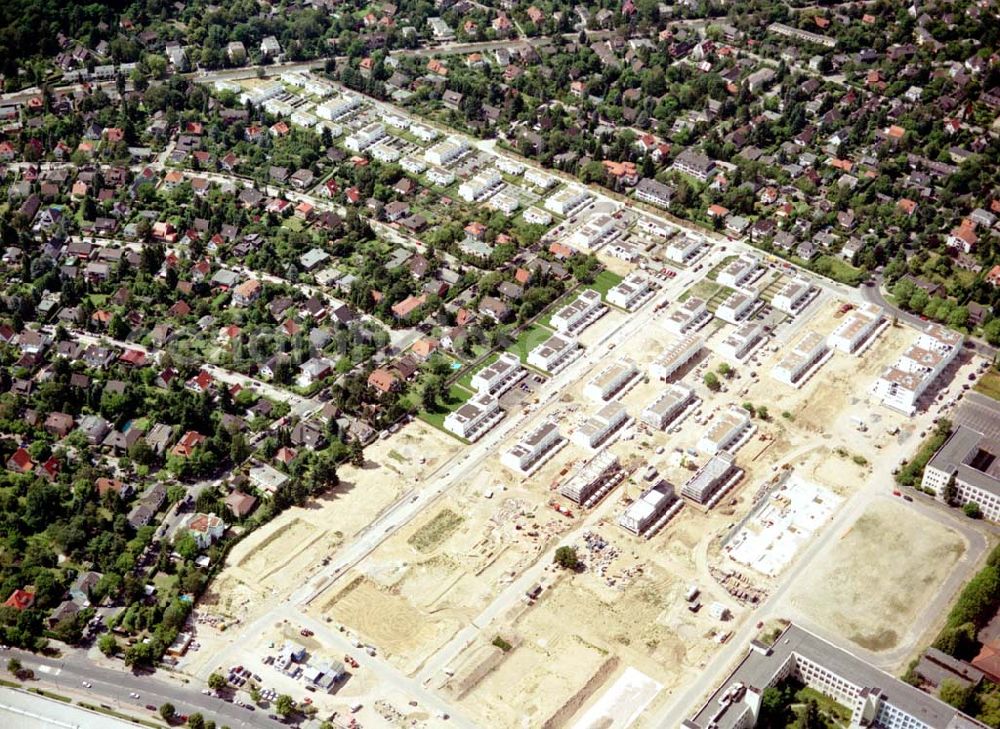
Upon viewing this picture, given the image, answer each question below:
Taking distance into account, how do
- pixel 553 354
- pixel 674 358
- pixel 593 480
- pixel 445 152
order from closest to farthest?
1. pixel 593 480
2. pixel 674 358
3. pixel 553 354
4. pixel 445 152

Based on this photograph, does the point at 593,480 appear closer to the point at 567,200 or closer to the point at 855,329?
the point at 855,329

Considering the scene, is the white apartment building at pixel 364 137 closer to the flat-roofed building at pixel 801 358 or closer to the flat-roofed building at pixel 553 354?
the flat-roofed building at pixel 553 354

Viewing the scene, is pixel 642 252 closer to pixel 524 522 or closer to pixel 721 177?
pixel 721 177

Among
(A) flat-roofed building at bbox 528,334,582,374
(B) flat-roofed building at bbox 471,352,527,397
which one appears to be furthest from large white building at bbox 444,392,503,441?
(A) flat-roofed building at bbox 528,334,582,374

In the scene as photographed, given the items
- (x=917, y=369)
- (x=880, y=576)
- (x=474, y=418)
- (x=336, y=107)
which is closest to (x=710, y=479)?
(x=880, y=576)

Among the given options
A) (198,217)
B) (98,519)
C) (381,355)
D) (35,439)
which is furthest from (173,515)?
(198,217)

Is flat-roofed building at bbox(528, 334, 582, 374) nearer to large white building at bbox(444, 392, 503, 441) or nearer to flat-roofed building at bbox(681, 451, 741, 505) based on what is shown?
large white building at bbox(444, 392, 503, 441)
